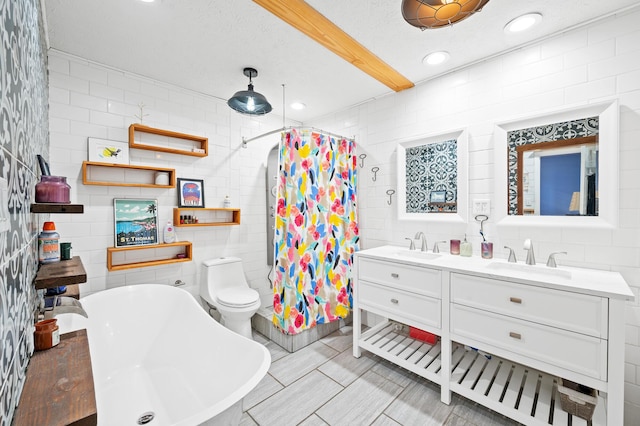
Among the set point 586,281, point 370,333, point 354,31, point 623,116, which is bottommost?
point 370,333

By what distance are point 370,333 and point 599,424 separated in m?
1.50

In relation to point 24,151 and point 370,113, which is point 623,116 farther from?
point 24,151

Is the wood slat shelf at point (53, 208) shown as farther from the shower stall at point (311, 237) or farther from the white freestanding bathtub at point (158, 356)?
the shower stall at point (311, 237)

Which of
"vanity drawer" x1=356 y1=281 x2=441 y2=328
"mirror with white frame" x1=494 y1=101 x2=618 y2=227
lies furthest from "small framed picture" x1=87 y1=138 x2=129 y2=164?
"mirror with white frame" x1=494 y1=101 x2=618 y2=227

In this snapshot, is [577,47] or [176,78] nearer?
[577,47]

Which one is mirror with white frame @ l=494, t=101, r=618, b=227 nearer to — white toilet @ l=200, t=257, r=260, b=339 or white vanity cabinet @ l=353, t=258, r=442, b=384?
white vanity cabinet @ l=353, t=258, r=442, b=384

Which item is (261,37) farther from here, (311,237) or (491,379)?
(491,379)

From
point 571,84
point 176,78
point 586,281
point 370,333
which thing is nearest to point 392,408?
point 370,333

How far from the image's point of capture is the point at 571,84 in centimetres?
183

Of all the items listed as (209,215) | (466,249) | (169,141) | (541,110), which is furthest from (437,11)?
(209,215)

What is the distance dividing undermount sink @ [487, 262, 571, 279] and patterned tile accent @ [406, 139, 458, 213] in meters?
0.60

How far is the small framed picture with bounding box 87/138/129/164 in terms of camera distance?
2.22m

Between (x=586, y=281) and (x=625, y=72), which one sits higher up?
(x=625, y=72)

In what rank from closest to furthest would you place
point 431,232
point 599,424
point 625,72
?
1. point 599,424
2. point 625,72
3. point 431,232
